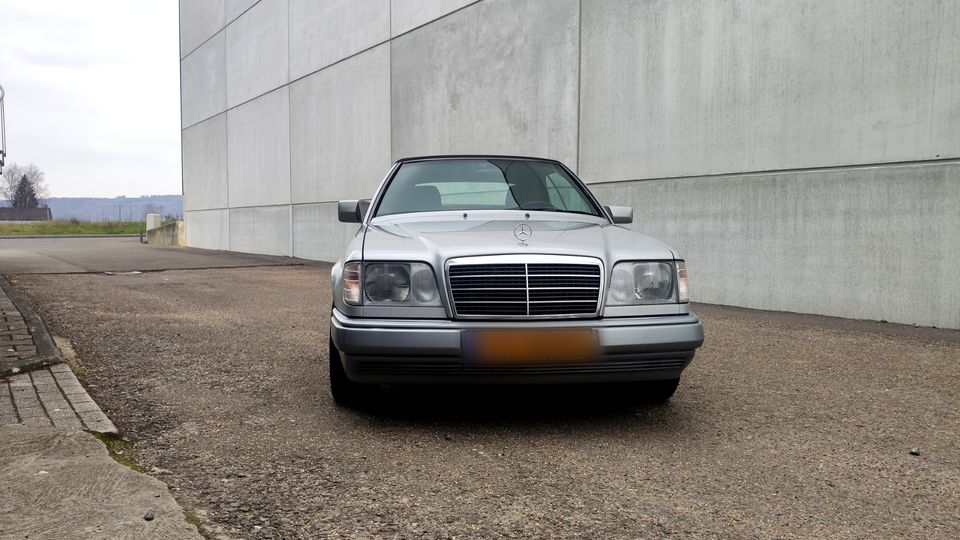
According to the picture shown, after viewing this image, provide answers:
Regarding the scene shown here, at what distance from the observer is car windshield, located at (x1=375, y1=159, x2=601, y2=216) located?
480cm

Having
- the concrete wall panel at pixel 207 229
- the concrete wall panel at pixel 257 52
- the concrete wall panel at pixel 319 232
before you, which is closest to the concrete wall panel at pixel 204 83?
the concrete wall panel at pixel 257 52

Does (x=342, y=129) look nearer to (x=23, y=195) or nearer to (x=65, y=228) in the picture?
(x=65, y=228)

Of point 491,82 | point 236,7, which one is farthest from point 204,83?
point 491,82

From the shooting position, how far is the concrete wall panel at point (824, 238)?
7109mm

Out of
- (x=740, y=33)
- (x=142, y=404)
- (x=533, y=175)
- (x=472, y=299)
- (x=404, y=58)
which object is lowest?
(x=142, y=404)

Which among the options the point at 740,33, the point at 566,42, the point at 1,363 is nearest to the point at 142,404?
the point at 1,363

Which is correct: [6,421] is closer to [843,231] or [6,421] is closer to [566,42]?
[843,231]

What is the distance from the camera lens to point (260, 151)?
21984 millimetres

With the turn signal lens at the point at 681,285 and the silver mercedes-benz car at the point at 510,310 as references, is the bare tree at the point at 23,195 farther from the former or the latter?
the turn signal lens at the point at 681,285

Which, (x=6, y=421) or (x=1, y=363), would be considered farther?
(x=1, y=363)

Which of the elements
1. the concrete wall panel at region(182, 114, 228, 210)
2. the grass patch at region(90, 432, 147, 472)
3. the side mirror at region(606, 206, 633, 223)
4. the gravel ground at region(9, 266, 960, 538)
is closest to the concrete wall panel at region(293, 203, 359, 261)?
the concrete wall panel at region(182, 114, 228, 210)

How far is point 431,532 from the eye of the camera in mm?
2564

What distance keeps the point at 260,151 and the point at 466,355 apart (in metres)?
20.0

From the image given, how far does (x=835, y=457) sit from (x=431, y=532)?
202cm
